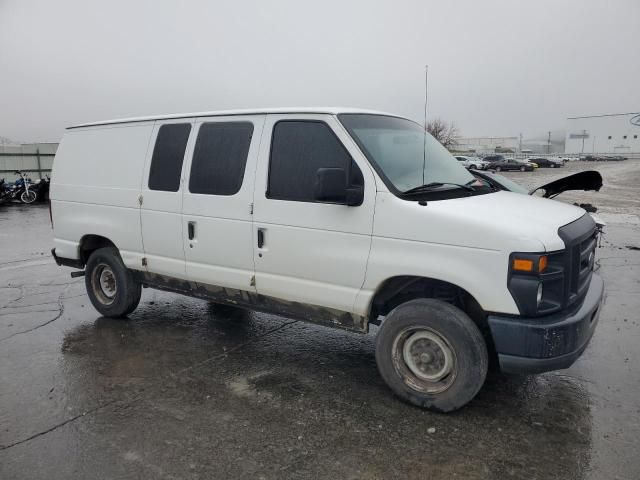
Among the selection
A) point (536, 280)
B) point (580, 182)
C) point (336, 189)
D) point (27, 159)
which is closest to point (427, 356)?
point (536, 280)

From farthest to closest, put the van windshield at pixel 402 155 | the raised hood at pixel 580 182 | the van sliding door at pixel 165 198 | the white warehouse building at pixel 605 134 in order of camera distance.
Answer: the white warehouse building at pixel 605 134
the raised hood at pixel 580 182
the van sliding door at pixel 165 198
the van windshield at pixel 402 155

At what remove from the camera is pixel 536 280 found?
132 inches

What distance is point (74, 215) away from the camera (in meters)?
6.07

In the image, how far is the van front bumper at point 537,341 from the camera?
342 cm

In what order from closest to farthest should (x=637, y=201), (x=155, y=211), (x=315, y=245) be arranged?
(x=315, y=245) < (x=155, y=211) < (x=637, y=201)

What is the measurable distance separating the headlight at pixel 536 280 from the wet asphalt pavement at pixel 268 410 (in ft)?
3.01

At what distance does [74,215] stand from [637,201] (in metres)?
20.6

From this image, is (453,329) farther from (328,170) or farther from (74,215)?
(74,215)

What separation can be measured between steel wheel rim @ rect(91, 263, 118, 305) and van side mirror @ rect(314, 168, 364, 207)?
3348 mm

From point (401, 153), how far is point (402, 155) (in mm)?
26

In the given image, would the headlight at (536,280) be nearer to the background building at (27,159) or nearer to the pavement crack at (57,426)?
the pavement crack at (57,426)

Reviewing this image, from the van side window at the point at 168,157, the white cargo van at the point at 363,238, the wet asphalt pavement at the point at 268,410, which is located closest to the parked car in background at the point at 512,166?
the wet asphalt pavement at the point at 268,410

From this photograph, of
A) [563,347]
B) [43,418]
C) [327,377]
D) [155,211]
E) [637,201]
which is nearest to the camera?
[563,347]

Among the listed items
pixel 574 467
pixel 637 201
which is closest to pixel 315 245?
pixel 574 467
